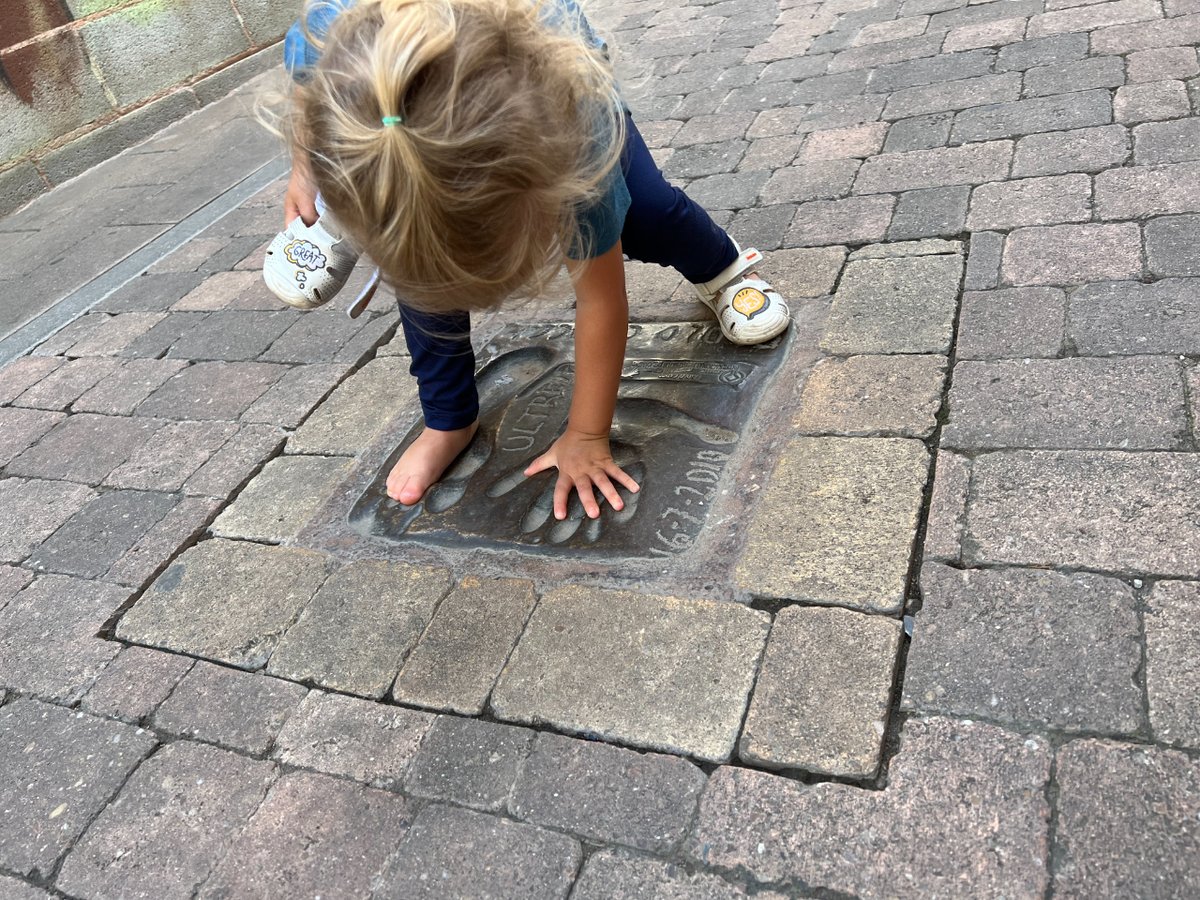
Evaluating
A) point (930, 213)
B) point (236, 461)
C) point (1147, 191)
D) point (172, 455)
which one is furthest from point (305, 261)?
point (1147, 191)

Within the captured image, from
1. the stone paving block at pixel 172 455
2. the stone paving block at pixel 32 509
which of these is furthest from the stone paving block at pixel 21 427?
the stone paving block at pixel 172 455

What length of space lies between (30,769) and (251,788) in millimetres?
452

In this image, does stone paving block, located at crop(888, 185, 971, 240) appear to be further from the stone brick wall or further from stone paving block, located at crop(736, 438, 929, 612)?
the stone brick wall

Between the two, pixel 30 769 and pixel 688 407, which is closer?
pixel 30 769

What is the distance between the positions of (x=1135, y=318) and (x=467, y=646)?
4.84 feet

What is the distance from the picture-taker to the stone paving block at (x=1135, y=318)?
5.81 ft

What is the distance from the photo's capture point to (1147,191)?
2.23m

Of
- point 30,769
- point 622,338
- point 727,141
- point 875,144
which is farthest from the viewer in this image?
point 727,141

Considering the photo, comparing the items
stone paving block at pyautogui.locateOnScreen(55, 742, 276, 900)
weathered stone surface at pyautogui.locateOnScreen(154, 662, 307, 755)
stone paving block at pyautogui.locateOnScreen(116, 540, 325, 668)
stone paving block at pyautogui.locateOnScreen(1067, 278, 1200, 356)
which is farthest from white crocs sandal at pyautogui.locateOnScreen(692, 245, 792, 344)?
stone paving block at pyautogui.locateOnScreen(55, 742, 276, 900)

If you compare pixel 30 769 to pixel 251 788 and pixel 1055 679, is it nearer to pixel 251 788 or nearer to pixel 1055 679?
pixel 251 788

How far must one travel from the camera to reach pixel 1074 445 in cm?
161

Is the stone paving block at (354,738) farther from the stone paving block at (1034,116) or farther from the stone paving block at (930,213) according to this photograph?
the stone paving block at (1034,116)

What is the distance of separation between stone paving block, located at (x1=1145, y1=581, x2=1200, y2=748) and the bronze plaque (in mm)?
719

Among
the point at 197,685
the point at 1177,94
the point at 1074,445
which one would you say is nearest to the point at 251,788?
the point at 197,685
